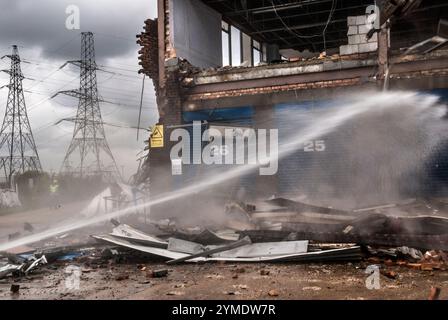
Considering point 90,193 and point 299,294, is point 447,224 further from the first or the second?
point 90,193

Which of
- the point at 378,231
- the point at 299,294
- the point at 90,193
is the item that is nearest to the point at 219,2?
the point at 378,231

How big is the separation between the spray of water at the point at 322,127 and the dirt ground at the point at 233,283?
4.51 m

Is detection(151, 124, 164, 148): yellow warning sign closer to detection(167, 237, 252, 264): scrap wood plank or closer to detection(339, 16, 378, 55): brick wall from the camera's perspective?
detection(339, 16, 378, 55): brick wall

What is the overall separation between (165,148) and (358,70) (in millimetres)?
6421

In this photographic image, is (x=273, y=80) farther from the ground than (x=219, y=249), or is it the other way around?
(x=273, y=80)

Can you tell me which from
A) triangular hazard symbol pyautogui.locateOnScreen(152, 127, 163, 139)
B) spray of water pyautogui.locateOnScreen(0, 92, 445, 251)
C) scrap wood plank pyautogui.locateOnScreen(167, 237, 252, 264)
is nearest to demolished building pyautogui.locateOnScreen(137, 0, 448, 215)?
triangular hazard symbol pyautogui.locateOnScreen(152, 127, 163, 139)

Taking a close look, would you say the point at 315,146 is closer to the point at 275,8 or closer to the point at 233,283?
the point at 275,8

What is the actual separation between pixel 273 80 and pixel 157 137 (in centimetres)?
418

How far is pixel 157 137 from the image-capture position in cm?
1384

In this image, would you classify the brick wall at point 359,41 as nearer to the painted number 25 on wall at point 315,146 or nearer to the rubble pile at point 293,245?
the painted number 25 on wall at point 315,146

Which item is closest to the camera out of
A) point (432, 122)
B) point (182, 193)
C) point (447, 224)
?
point (447, 224)

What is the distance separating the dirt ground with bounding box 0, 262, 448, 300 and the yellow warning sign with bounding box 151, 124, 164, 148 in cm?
683

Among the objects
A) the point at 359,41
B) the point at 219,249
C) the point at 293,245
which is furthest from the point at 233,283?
the point at 359,41
